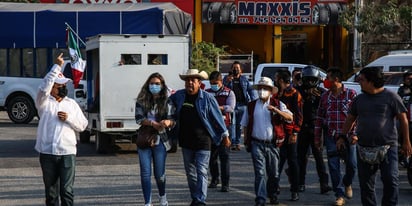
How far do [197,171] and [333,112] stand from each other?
2.19 m

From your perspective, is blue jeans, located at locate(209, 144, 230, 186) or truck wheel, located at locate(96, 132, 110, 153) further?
truck wheel, located at locate(96, 132, 110, 153)

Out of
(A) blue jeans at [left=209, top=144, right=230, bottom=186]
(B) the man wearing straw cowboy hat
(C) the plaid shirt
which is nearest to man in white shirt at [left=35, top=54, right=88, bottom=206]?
(B) the man wearing straw cowboy hat

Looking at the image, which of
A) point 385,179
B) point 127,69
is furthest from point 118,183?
point 385,179

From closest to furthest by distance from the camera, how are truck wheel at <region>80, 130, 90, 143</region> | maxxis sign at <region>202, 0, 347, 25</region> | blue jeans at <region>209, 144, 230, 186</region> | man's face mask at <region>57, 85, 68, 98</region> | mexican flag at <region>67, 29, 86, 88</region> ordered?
1. man's face mask at <region>57, 85, 68, 98</region>
2. blue jeans at <region>209, 144, 230, 186</region>
3. mexican flag at <region>67, 29, 86, 88</region>
4. truck wheel at <region>80, 130, 90, 143</region>
5. maxxis sign at <region>202, 0, 347, 25</region>

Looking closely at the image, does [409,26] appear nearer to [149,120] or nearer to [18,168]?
[18,168]

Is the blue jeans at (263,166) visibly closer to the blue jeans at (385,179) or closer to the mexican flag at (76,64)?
the blue jeans at (385,179)

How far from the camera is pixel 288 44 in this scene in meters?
39.6

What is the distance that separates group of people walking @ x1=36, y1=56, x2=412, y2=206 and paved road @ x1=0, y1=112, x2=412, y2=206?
38 centimetres

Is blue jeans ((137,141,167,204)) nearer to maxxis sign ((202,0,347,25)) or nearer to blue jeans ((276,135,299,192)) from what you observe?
blue jeans ((276,135,299,192))

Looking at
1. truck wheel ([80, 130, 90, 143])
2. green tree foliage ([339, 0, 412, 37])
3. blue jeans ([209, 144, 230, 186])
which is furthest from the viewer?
green tree foliage ([339, 0, 412, 37])

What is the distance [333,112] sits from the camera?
11.2m

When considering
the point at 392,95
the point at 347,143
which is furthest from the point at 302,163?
the point at 392,95

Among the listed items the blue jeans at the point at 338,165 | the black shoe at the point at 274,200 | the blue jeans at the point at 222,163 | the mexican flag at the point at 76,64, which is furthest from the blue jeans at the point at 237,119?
the black shoe at the point at 274,200

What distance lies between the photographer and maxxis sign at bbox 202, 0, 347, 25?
35281 millimetres
